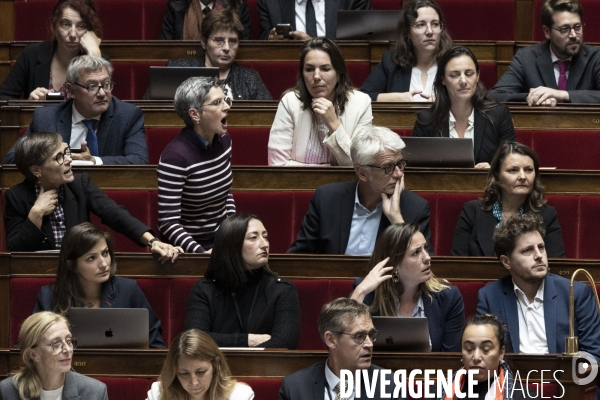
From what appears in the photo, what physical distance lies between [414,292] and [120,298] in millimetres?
439

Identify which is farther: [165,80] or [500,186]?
[165,80]

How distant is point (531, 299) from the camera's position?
1847 millimetres

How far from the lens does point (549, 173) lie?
2.14 m

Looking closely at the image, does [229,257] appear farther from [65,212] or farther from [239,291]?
[65,212]

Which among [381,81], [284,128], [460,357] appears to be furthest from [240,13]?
[460,357]

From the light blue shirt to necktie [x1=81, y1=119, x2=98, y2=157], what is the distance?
581 millimetres

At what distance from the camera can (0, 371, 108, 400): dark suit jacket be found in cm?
166

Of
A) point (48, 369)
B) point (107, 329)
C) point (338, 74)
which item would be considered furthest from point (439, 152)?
point (48, 369)

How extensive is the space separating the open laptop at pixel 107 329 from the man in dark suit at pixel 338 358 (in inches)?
8.9

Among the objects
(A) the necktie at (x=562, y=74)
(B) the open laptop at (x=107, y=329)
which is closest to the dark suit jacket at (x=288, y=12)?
(A) the necktie at (x=562, y=74)

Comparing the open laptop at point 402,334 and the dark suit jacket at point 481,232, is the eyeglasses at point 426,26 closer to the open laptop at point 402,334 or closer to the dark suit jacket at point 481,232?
the dark suit jacket at point 481,232

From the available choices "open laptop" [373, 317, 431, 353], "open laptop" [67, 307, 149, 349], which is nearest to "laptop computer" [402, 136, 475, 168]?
"open laptop" [373, 317, 431, 353]

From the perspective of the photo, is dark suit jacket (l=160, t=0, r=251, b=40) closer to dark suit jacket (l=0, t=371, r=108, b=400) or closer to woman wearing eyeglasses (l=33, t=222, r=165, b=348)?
woman wearing eyeglasses (l=33, t=222, r=165, b=348)

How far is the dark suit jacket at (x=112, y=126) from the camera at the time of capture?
2337 mm
